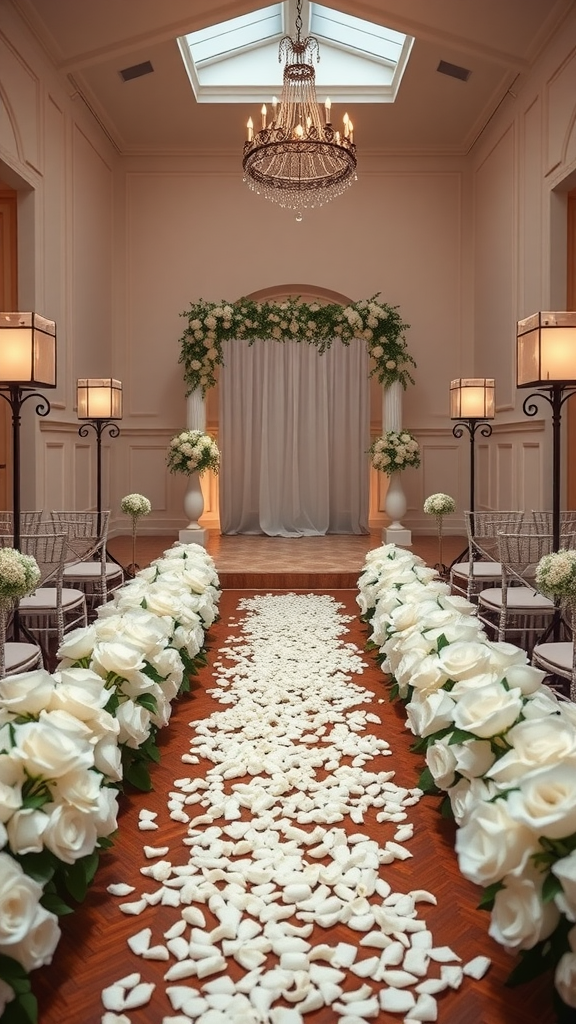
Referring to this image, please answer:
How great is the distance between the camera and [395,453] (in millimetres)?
8898

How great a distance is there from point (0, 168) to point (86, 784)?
236 inches

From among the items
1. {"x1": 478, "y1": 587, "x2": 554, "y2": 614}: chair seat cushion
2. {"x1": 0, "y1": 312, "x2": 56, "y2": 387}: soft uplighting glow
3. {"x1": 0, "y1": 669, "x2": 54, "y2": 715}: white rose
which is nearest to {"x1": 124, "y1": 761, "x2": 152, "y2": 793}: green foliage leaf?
{"x1": 0, "y1": 669, "x2": 54, "y2": 715}: white rose

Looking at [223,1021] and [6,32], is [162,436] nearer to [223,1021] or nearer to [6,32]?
[6,32]

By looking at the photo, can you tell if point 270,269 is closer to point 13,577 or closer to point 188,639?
point 188,639

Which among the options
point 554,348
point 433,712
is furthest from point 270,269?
point 433,712

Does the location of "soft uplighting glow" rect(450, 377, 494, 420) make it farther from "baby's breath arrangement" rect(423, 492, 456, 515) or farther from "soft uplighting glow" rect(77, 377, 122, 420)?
"soft uplighting glow" rect(77, 377, 122, 420)

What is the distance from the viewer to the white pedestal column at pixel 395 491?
8.99 m

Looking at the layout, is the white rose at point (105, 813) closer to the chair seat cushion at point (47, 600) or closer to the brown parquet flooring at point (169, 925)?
the brown parquet flooring at point (169, 925)

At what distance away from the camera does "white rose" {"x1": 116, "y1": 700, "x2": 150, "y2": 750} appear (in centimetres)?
231

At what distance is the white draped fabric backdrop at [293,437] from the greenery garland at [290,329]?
0.68 meters

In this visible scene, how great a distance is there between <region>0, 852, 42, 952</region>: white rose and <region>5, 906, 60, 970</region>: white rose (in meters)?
0.02

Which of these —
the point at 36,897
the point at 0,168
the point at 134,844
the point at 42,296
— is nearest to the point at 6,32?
the point at 0,168

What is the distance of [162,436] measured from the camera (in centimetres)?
1019

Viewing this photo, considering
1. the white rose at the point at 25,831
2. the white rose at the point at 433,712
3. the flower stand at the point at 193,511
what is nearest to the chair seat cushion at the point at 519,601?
the white rose at the point at 433,712
